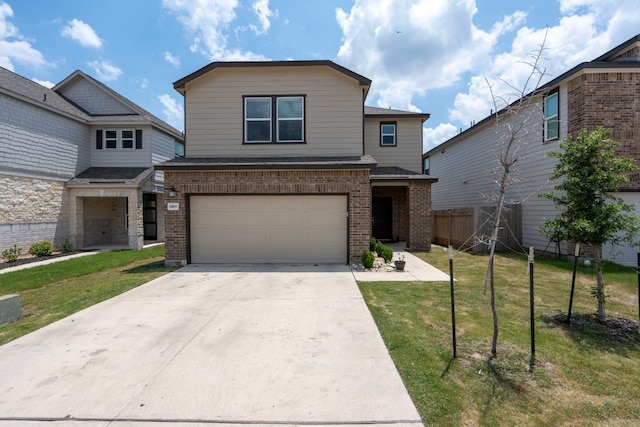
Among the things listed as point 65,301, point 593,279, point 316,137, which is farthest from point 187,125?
point 593,279

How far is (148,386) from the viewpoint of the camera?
11.5 ft

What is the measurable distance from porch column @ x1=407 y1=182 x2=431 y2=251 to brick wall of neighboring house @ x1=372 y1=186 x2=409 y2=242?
2082 millimetres

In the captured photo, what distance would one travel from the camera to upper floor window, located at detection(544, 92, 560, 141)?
11.9 m

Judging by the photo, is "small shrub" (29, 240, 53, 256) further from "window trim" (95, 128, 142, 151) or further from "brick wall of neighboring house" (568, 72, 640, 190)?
"brick wall of neighboring house" (568, 72, 640, 190)

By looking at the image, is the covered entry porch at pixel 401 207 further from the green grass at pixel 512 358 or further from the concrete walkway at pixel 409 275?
the green grass at pixel 512 358

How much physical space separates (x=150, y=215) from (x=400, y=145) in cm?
1479

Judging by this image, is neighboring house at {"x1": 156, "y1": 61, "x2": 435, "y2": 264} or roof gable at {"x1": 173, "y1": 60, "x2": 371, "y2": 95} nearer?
neighboring house at {"x1": 156, "y1": 61, "x2": 435, "y2": 264}

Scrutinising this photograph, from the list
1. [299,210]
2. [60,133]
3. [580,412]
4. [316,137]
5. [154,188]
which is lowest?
[580,412]

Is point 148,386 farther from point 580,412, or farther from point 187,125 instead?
point 187,125

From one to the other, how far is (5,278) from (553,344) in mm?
13270

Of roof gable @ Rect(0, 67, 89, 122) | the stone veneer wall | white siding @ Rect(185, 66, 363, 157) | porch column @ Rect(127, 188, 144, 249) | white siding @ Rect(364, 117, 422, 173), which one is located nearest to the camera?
white siding @ Rect(185, 66, 363, 157)

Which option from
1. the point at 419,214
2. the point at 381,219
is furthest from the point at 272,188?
the point at 381,219

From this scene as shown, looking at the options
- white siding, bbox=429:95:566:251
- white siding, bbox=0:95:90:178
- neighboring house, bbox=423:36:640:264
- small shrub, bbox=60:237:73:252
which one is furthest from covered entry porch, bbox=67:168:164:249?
neighboring house, bbox=423:36:640:264

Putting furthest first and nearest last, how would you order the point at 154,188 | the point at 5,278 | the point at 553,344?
1. the point at 154,188
2. the point at 5,278
3. the point at 553,344
